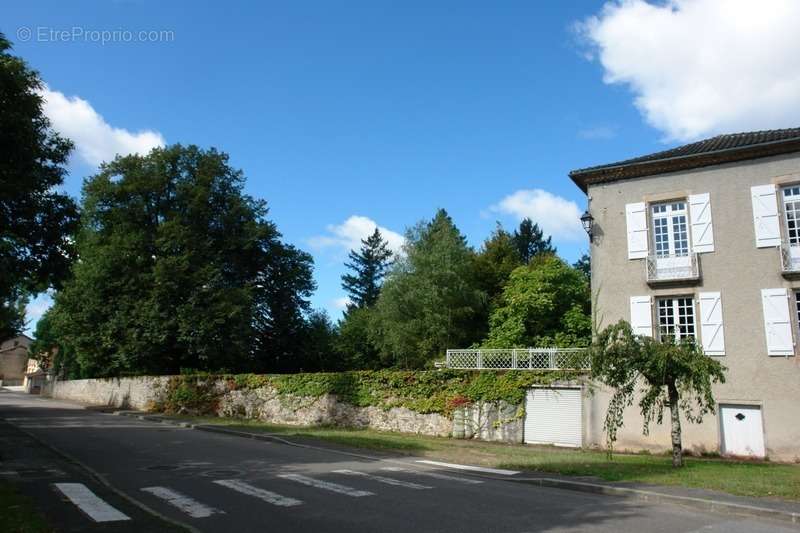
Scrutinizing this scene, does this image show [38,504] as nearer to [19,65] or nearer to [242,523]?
[242,523]

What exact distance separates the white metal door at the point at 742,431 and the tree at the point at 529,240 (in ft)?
148

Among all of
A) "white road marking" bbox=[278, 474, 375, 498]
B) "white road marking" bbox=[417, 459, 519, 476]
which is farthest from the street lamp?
"white road marking" bbox=[278, 474, 375, 498]

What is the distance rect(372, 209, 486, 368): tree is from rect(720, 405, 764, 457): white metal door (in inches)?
803

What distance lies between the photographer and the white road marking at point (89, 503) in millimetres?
7552

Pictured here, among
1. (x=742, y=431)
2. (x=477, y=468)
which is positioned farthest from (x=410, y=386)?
(x=742, y=431)

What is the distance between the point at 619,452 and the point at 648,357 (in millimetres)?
6680

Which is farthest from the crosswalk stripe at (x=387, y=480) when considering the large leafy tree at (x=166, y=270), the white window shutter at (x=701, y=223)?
the large leafy tree at (x=166, y=270)

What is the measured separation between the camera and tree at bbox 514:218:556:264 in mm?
63094

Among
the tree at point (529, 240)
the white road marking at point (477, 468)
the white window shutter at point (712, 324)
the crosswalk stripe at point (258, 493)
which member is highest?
the tree at point (529, 240)

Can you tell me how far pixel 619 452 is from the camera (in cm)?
1856

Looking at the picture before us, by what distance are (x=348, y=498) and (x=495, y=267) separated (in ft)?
113

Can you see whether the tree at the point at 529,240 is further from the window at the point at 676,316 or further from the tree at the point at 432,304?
the window at the point at 676,316

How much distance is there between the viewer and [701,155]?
18938 mm

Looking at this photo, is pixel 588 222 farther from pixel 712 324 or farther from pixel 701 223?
pixel 712 324
